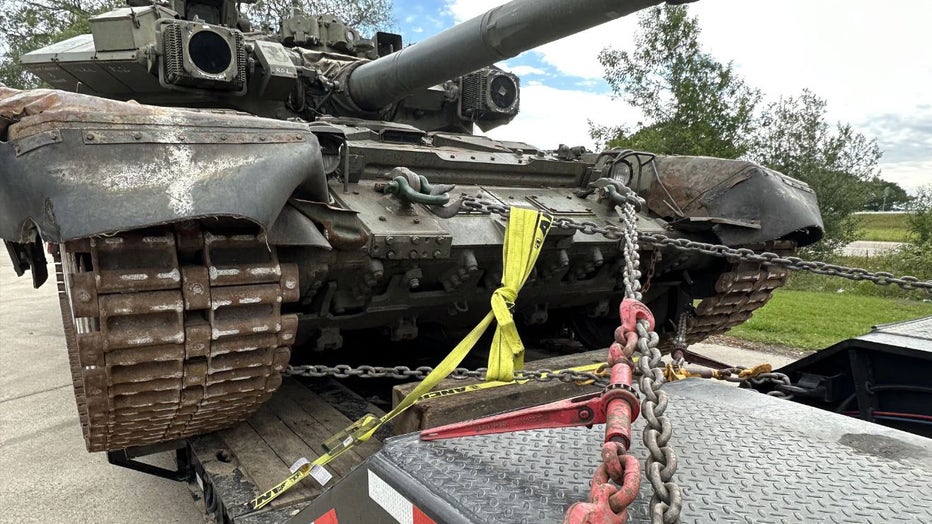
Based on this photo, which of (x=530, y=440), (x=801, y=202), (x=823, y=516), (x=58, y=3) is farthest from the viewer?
(x=58, y=3)

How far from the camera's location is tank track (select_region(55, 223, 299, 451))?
93.7 inches

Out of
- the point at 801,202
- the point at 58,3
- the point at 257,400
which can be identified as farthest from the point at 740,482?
the point at 58,3

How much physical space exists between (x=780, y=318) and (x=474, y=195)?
7861mm

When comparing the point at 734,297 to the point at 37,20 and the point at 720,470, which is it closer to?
the point at 720,470

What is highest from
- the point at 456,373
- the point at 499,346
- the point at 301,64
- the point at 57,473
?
the point at 301,64

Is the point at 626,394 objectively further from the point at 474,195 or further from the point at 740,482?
the point at 474,195

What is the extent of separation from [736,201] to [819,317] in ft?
22.3

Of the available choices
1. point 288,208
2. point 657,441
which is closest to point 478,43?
point 288,208

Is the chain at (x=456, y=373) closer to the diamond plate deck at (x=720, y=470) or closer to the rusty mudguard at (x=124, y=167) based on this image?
the diamond plate deck at (x=720, y=470)

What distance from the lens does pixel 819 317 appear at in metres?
10.0

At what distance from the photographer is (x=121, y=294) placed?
2406 millimetres

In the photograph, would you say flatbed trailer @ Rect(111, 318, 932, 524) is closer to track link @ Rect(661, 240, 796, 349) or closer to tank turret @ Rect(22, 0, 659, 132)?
tank turret @ Rect(22, 0, 659, 132)

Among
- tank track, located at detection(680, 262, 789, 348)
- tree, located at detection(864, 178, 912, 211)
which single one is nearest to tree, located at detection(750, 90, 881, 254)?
tree, located at detection(864, 178, 912, 211)

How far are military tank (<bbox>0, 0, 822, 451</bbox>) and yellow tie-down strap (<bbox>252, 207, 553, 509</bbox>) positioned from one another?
13.3 inches
